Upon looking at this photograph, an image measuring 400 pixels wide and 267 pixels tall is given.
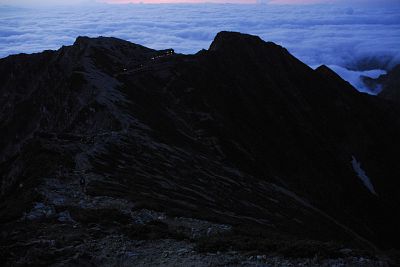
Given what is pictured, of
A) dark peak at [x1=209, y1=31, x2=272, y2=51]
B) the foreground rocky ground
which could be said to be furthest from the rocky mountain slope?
dark peak at [x1=209, y1=31, x2=272, y2=51]

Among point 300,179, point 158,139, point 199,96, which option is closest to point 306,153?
point 300,179

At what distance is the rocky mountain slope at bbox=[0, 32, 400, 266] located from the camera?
18766 millimetres

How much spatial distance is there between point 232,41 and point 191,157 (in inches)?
2238

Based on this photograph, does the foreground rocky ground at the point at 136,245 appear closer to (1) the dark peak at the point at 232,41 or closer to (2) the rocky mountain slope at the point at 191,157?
(2) the rocky mountain slope at the point at 191,157

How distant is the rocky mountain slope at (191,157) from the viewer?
61.6ft

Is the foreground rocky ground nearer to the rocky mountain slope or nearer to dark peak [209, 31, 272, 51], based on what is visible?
the rocky mountain slope

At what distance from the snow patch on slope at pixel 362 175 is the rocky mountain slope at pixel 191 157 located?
1.07 feet

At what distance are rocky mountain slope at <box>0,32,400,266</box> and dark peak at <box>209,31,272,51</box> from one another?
1.51ft

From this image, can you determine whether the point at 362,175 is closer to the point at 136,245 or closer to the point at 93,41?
the point at 93,41

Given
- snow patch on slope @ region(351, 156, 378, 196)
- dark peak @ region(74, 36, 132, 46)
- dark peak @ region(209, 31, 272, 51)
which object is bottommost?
snow patch on slope @ region(351, 156, 378, 196)

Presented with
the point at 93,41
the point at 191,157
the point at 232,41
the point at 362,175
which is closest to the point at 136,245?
the point at 191,157

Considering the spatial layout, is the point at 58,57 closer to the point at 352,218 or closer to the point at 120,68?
the point at 120,68

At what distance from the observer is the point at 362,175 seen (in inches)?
3019

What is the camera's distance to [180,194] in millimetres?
30797
